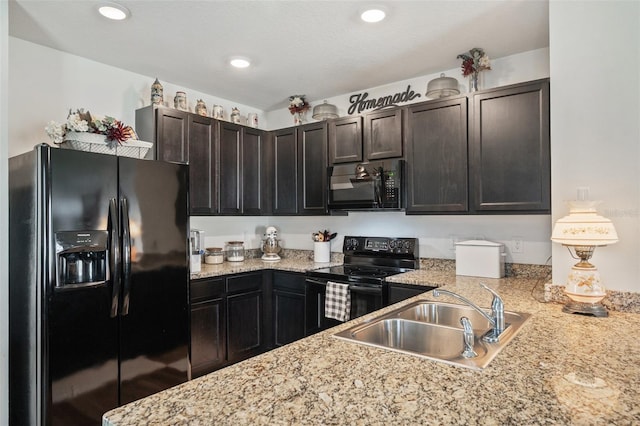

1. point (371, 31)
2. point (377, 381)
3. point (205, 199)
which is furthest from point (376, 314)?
point (205, 199)

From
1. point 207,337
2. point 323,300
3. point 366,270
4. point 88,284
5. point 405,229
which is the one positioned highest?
point 405,229

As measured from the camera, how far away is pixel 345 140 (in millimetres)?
3385

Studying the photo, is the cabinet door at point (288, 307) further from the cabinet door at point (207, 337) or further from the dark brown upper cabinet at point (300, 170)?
the dark brown upper cabinet at point (300, 170)

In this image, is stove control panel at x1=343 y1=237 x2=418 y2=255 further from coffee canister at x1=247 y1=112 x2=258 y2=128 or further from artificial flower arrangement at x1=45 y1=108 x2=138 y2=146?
artificial flower arrangement at x1=45 y1=108 x2=138 y2=146

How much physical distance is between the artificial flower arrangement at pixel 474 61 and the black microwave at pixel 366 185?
2.66 ft

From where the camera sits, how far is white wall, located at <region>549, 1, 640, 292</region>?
1834mm

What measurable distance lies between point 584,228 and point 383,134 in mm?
1701

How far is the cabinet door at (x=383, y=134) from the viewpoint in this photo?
3.09m

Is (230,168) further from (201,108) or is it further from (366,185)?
(366,185)

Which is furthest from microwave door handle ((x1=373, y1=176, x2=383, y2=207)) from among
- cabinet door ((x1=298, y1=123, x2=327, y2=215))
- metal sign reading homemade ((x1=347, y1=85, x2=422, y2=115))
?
metal sign reading homemade ((x1=347, y1=85, x2=422, y2=115))

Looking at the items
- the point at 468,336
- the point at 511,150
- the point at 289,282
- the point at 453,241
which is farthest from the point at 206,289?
the point at 511,150

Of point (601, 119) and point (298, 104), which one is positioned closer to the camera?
point (601, 119)

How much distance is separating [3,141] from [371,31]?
2.29m

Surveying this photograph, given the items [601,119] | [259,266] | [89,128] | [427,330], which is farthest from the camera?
[259,266]
